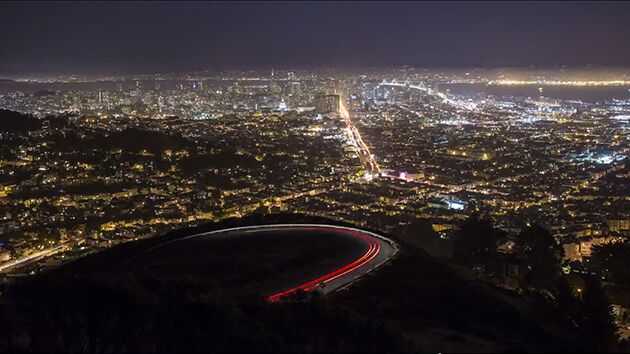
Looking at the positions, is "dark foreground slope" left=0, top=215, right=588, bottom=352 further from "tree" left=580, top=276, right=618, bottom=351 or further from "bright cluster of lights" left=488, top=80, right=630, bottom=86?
"bright cluster of lights" left=488, top=80, right=630, bottom=86

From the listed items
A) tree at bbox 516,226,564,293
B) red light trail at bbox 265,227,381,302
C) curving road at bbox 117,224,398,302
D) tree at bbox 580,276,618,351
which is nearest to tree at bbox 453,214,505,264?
tree at bbox 516,226,564,293

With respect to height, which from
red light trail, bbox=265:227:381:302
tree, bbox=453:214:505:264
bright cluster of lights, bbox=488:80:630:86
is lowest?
tree, bbox=453:214:505:264

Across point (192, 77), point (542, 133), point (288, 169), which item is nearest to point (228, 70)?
point (192, 77)

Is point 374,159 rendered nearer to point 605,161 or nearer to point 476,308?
point 605,161

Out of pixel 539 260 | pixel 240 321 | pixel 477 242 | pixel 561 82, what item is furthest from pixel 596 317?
pixel 561 82

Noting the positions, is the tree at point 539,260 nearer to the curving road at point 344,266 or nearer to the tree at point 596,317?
the tree at point 596,317
